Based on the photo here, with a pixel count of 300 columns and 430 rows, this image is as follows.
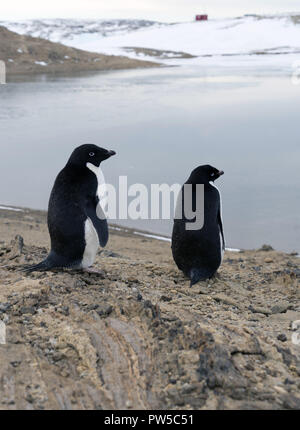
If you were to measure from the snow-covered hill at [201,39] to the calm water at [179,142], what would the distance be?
2628 centimetres

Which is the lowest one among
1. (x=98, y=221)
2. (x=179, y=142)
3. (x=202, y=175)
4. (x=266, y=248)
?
(x=266, y=248)

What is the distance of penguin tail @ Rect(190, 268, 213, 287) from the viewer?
378 centimetres

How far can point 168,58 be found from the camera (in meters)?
41.5

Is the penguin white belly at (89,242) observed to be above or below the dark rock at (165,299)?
above

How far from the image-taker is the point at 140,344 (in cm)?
242

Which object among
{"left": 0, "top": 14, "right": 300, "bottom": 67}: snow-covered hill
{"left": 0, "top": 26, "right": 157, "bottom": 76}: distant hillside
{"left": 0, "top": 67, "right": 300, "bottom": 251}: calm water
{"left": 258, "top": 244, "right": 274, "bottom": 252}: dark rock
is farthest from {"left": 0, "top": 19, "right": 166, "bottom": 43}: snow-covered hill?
{"left": 258, "top": 244, "right": 274, "bottom": 252}: dark rock

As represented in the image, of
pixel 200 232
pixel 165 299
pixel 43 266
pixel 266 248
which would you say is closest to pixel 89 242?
pixel 43 266

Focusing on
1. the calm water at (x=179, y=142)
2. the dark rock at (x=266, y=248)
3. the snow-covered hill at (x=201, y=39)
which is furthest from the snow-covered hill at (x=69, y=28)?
the dark rock at (x=266, y=248)

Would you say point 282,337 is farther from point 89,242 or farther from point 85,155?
point 85,155

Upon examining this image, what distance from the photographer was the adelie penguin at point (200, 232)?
3.82m

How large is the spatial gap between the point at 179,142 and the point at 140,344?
296 inches

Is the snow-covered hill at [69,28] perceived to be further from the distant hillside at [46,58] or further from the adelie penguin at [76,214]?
the adelie penguin at [76,214]

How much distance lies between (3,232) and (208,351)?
3.84m

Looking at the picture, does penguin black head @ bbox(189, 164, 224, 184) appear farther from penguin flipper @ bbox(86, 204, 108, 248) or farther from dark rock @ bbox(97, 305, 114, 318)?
dark rock @ bbox(97, 305, 114, 318)
